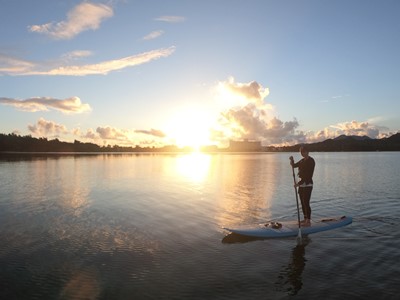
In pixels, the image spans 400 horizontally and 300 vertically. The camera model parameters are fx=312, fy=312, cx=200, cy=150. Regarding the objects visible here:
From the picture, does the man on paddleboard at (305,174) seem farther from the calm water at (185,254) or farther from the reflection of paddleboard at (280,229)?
the calm water at (185,254)

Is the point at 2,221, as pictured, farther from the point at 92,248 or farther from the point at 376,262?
the point at 376,262

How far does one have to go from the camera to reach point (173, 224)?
56.1 ft

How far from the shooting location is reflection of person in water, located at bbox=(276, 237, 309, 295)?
926 cm

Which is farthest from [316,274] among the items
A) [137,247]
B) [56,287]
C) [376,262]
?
[56,287]

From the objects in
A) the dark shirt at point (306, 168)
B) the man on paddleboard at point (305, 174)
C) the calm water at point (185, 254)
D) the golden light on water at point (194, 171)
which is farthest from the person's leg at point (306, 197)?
the golden light on water at point (194, 171)

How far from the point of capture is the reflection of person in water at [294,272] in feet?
30.4

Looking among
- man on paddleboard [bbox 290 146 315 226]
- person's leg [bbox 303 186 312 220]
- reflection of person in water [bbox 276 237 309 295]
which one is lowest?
reflection of person in water [bbox 276 237 309 295]

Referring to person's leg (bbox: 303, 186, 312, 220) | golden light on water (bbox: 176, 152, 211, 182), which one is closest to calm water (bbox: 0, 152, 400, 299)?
person's leg (bbox: 303, 186, 312, 220)

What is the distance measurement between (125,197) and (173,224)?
1091 cm

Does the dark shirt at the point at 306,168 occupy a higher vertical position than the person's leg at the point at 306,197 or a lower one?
higher

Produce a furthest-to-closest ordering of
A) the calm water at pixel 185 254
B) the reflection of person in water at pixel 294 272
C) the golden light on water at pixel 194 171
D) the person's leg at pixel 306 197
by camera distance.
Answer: the golden light on water at pixel 194 171, the person's leg at pixel 306 197, the reflection of person in water at pixel 294 272, the calm water at pixel 185 254

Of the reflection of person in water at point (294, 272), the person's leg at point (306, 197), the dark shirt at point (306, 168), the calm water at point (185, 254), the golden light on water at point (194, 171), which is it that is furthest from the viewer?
the golden light on water at point (194, 171)

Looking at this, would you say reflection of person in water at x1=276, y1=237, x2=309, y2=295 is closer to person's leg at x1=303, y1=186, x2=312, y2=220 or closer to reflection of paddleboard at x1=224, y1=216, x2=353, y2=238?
reflection of paddleboard at x1=224, y1=216, x2=353, y2=238

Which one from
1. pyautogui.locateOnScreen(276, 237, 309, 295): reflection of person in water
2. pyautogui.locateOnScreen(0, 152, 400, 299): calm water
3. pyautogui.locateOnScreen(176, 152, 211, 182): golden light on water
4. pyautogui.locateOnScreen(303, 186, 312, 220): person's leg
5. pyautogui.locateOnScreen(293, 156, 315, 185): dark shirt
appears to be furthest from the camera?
pyautogui.locateOnScreen(176, 152, 211, 182): golden light on water
